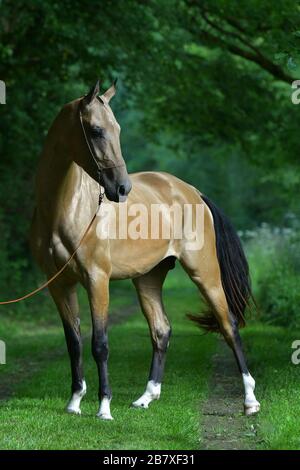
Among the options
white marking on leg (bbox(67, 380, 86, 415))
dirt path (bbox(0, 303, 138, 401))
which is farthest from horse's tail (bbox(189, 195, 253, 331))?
dirt path (bbox(0, 303, 138, 401))

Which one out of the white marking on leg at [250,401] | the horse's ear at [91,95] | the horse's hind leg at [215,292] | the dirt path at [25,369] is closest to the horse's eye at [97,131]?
the horse's ear at [91,95]

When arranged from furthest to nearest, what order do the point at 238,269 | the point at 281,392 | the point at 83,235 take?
1. the point at 238,269
2. the point at 281,392
3. the point at 83,235

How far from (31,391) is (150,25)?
8.09m

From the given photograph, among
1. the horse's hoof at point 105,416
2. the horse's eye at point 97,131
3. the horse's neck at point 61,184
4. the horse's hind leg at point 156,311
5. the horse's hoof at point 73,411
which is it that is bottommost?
the horse's hoof at point 73,411

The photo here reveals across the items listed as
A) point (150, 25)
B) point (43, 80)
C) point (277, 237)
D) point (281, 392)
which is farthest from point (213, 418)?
point (277, 237)

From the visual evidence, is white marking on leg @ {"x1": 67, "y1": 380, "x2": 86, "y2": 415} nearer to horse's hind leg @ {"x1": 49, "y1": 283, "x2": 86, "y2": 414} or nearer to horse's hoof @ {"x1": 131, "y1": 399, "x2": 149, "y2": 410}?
horse's hind leg @ {"x1": 49, "y1": 283, "x2": 86, "y2": 414}

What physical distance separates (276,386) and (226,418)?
1.16 m

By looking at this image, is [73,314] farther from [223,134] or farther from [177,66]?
[223,134]

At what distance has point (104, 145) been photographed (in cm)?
752

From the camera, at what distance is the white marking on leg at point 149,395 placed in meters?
8.41

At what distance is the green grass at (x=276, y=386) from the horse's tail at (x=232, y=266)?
2.43 ft

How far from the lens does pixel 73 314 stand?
8.27 metres

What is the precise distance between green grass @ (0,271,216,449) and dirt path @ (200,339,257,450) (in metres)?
0.10

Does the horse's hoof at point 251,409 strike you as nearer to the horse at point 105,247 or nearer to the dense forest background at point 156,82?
the horse at point 105,247
